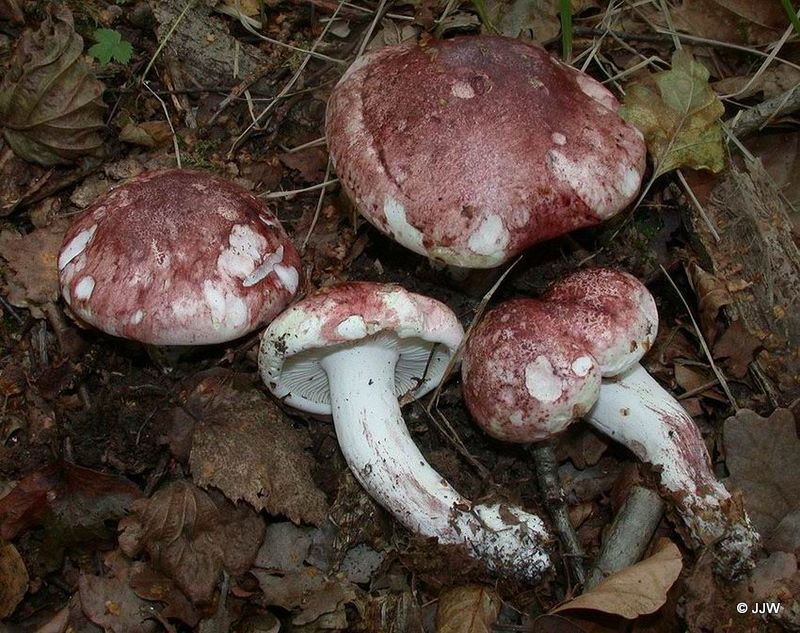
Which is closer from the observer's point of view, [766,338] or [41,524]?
[41,524]

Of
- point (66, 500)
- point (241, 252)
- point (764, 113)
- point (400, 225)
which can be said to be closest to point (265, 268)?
point (241, 252)

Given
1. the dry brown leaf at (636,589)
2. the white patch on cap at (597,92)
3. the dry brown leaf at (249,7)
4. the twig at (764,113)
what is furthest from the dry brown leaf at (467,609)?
the dry brown leaf at (249,7)

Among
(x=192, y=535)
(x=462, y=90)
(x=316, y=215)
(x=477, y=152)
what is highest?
(x=462, y=90)

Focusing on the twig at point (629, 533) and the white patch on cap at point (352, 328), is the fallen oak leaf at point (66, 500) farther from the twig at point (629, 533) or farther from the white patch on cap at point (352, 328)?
the twig at point (629, 533)

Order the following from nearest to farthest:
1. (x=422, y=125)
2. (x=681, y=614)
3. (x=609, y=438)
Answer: (x=681, y=614)
(x=422, y=125)
(x=609, y=438)

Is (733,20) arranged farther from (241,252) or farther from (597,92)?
(241,252)

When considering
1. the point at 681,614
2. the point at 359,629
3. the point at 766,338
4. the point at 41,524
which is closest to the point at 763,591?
the point at 681,614

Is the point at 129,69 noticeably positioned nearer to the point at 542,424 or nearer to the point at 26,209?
the point at 26,209
